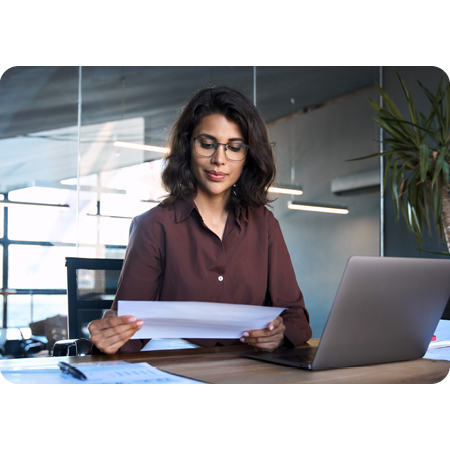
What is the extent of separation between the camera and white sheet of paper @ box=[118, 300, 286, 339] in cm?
103

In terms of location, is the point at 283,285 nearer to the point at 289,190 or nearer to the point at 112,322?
the point at 112,322

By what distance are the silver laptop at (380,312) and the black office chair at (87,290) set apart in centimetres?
104

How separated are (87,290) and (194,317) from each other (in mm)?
1025

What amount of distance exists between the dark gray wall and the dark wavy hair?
2981 millimetres

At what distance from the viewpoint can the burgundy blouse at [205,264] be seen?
5.03 feet

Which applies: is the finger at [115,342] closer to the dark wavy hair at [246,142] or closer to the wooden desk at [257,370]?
the wooden desk at [257,370]

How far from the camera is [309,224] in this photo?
4.88 m

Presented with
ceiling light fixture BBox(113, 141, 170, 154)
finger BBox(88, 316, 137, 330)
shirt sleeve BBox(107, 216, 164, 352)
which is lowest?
finger BBox(88, 316, 137, 330)

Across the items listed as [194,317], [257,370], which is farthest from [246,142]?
[257,370]

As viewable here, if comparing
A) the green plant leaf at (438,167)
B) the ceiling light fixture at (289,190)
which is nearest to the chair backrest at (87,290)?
the green plant leaf at (438,167)

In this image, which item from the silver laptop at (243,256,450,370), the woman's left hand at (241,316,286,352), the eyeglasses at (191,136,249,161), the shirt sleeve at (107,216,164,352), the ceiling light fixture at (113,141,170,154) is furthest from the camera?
the ceiling light fixture at (113,141,170,154)

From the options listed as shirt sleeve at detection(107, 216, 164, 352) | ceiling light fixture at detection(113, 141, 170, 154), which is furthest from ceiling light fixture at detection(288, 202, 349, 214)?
shirt sleeve at detection(107, 216, 164, 352)

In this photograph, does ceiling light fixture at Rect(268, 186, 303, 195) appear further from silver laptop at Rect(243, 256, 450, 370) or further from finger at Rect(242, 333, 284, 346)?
silver laptop at Rect(243, 256, 450, 370)
